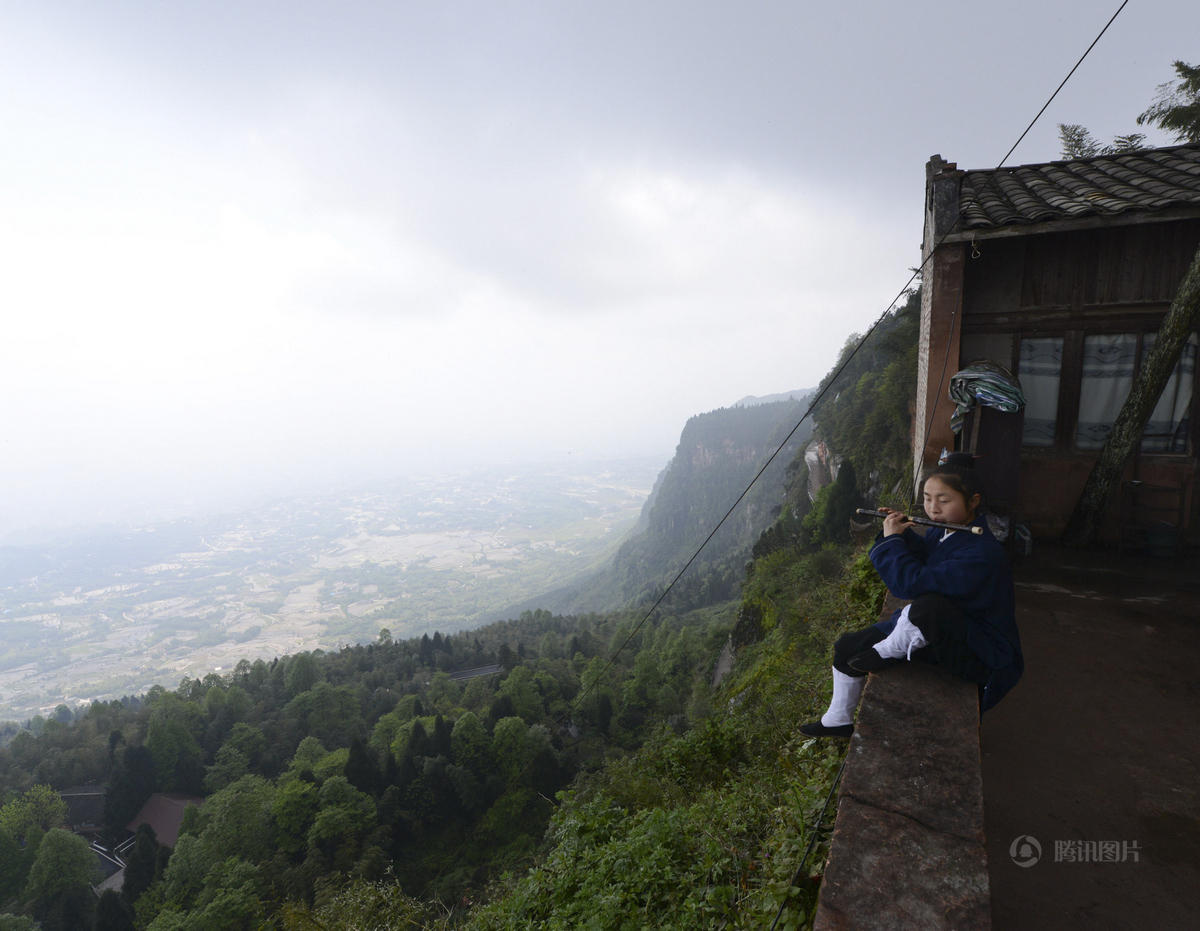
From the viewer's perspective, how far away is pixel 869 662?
3301 millimetres

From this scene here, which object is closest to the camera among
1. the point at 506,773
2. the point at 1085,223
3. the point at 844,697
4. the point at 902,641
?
the point at 902,641

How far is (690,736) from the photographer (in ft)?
27.9

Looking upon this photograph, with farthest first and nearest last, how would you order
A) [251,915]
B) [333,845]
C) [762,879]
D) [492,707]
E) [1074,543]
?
[492,707]
[333,845]
[251,915]
[1074,543]
[762,879]

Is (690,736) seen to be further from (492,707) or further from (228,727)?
(228,727)

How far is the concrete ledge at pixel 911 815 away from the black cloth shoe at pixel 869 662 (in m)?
0.06

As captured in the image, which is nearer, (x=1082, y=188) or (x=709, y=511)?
(x=1082, y=188)

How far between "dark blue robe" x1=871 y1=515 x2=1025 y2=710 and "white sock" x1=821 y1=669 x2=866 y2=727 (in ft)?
2.28

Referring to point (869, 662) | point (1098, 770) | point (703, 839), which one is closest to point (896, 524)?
point (869, 662)

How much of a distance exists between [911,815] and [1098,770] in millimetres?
1881

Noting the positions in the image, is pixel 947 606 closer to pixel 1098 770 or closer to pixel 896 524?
pixel 896 524

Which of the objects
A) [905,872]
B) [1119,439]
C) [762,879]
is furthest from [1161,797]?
[1119,439]

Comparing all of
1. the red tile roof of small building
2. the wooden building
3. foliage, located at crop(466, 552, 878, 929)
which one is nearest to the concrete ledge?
foliage, located at crop(466, 552, 878, 929)

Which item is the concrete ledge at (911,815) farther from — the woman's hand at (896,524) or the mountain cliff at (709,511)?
the mountain cliff at (709,511)

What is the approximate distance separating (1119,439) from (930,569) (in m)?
5.39
